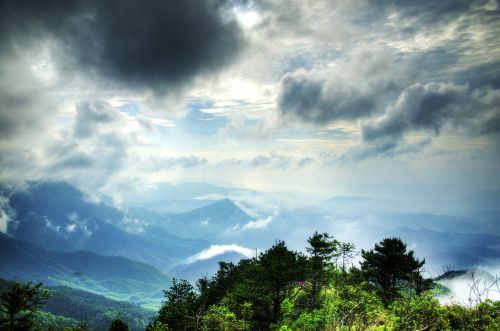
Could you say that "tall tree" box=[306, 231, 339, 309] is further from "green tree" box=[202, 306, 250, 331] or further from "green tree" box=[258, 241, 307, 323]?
"green tree" box=[202, 306, 250, 331]

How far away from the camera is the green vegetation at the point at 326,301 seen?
2753cm

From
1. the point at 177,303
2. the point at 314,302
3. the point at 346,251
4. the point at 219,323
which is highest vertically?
the point at 346,251

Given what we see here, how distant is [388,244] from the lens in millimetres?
53844

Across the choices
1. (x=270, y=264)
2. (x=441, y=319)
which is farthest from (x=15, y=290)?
(x=441, y=319)

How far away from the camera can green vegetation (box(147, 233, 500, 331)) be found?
27.5 metres

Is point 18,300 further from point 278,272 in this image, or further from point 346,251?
point 346,251

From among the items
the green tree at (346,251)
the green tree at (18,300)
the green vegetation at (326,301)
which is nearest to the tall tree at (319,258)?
the green vegetation at (326,301)

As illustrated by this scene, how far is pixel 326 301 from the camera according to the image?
44.4 meters

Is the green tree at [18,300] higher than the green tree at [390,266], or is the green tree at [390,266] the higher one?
the green tree at [390,266]

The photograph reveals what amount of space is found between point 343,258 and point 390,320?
4655cm

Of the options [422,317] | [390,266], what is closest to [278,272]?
[422,317]

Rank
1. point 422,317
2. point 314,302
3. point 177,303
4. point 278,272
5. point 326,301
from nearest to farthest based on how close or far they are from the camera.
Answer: point 422,317, point 278,272, point 326,301, point 314,302, point 177,303

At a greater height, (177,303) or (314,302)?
(314,302)

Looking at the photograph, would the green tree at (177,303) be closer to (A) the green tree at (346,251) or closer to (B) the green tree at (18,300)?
(B) the green tree at (18,300)
